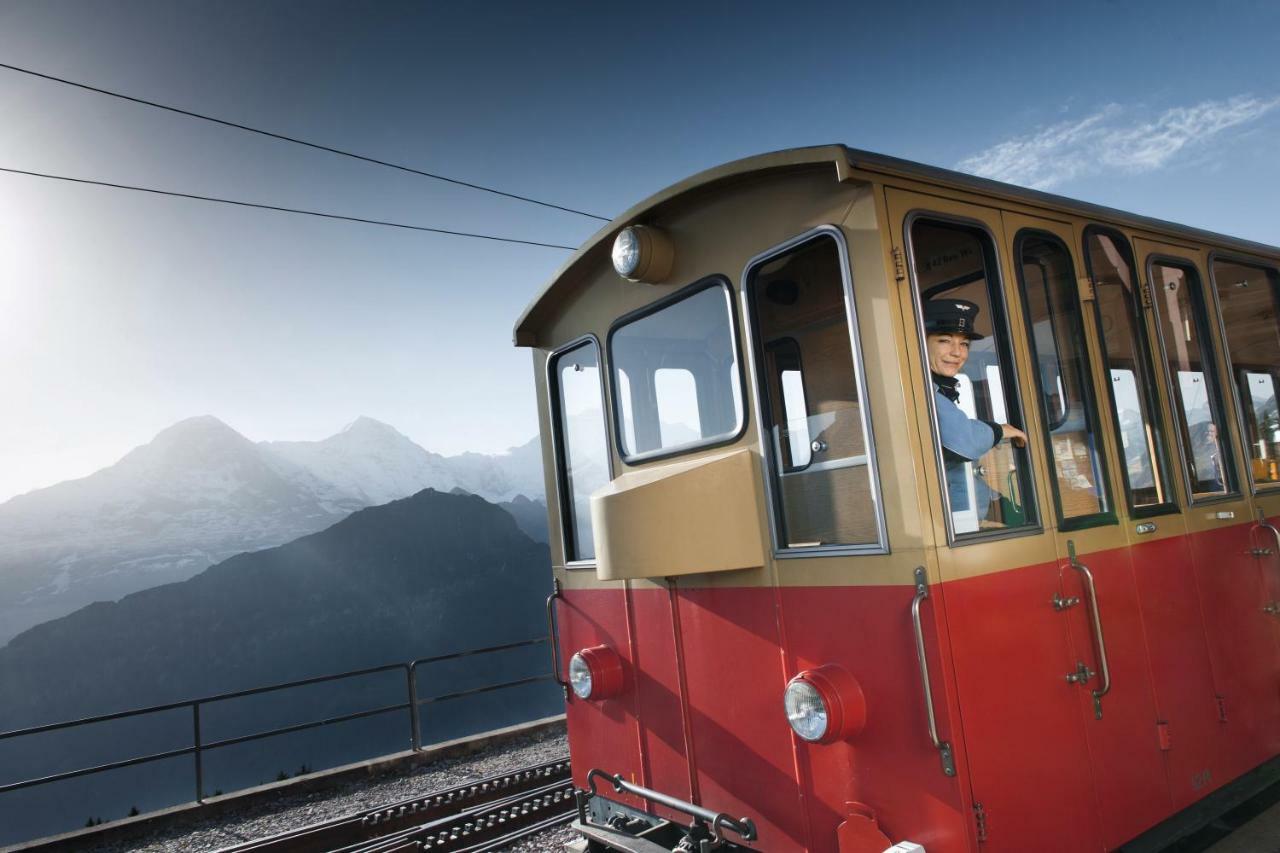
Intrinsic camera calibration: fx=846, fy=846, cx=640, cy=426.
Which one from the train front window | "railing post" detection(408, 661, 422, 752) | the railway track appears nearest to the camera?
the train front window

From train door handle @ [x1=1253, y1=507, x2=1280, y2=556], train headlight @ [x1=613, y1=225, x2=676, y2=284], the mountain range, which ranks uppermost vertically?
train headlight @ [x1=613, y1=225, x2=676, y2=284]

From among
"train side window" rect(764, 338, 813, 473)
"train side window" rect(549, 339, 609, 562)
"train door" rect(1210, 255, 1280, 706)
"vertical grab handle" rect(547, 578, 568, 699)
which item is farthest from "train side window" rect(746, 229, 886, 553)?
"train door" rect(1210, 255, 1280, 706)

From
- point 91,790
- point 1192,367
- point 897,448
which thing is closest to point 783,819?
point 897,448

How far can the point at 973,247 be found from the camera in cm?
323

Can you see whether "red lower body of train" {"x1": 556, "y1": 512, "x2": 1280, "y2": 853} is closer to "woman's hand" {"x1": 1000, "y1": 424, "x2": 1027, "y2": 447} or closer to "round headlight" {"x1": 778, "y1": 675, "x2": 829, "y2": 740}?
"round headlight" {"x1": 778, "y1": 675, "x2": 829, "y2": 740}

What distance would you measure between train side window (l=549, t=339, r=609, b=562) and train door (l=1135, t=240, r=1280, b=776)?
104 inches

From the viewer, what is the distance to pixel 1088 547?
3.29 m

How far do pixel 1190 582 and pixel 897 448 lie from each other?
203 centimetres

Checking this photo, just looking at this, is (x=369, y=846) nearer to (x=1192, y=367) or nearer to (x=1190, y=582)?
(x=1190, y=582)

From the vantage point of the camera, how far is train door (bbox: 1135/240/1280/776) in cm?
392

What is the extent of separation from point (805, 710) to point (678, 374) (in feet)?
5.02

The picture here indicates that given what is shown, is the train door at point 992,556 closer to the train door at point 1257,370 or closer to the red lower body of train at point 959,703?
the red lower body of train at point 959,703

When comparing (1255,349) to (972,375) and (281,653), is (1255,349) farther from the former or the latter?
(281,653)

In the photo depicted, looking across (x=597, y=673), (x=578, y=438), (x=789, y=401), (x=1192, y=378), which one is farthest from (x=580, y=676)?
(x=1192, y=378)
